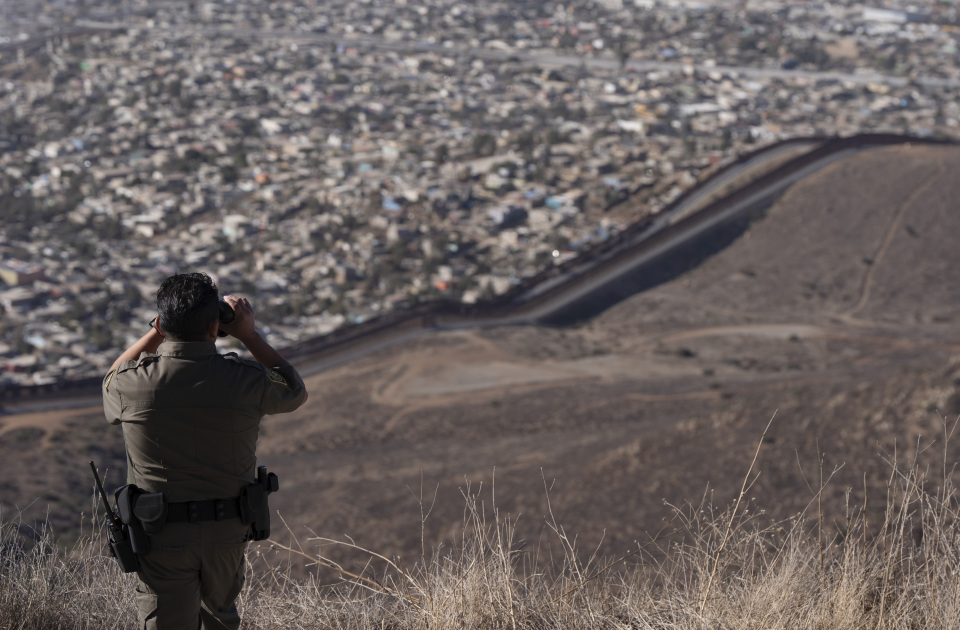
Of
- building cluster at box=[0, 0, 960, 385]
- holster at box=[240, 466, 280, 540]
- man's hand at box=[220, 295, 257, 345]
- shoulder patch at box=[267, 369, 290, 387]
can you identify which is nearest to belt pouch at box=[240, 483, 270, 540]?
holster at box=[240, 466, 280, 540]

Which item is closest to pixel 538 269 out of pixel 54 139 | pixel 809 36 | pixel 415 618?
pixel 415 618

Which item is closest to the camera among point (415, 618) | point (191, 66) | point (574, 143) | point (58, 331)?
point (415, 618)

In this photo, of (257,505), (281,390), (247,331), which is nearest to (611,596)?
(257,505)

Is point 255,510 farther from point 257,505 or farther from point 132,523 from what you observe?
point 132,523

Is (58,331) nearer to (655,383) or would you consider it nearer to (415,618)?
(655,383)

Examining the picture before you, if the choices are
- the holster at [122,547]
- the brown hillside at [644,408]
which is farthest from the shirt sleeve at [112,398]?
the brown hillside at [644,408]

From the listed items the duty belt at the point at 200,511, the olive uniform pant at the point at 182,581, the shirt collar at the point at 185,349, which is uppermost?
the shirt collar at the point at 185,349

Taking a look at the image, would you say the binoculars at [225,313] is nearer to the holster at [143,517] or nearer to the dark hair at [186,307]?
the dark hair at [186,307]
